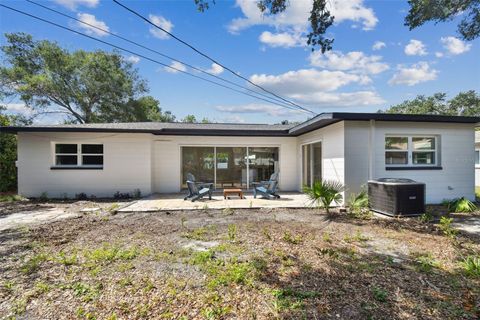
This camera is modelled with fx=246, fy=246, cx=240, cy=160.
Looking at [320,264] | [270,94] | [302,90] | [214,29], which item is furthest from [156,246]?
[302,90]

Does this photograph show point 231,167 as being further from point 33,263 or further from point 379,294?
point 379,294

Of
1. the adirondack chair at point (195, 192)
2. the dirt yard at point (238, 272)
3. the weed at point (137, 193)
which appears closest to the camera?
the dirt yard at point (238, 272)

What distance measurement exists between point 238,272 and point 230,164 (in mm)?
8693

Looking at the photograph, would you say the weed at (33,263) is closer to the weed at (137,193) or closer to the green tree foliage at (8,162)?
the weed at (137,193)

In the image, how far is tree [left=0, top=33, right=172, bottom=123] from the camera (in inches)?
806

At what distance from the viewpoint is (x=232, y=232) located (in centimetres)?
515

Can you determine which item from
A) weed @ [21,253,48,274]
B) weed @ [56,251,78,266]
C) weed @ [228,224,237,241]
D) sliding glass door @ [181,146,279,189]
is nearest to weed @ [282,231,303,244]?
weed @ [228,224,237,241]

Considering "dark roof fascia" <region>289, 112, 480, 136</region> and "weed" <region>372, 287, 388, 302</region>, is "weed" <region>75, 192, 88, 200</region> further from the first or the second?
"weed" <region>372, 287, 388, 302</region>

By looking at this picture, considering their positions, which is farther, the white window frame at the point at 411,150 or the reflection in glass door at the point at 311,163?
the reflection in glass door at the point at 311,163

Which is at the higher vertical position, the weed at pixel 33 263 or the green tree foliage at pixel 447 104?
the green tree foliage at pixel 447 104

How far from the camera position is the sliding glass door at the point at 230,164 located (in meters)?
11.6

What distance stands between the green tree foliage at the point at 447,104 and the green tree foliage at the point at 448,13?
3225 centimetres

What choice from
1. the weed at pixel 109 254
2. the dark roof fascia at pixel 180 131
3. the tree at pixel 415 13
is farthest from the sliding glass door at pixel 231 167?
the weed at pixel 109 254

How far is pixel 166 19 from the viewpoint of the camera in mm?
8750
